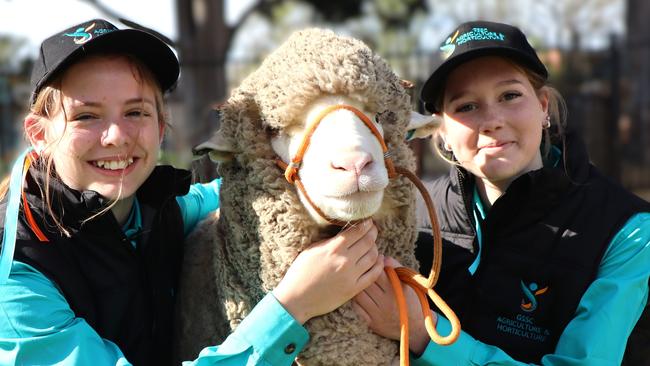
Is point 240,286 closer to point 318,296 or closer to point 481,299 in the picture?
point 318,296

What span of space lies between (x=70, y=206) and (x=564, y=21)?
27.4 m

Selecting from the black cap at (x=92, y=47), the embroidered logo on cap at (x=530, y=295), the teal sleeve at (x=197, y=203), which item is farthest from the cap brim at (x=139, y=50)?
the embroidered logo on cap at (x=530, y=295)

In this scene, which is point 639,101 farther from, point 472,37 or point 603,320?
point 603,320

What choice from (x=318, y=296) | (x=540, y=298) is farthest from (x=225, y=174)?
(x=540, y=298)

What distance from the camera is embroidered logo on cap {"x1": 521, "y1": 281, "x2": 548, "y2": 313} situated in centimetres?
231

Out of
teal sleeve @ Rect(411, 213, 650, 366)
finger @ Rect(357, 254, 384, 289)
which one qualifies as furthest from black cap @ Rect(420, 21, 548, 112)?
finger @ Rect(357, 254, 384, 289)

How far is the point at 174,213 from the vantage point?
248cm

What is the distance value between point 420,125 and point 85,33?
106 cm

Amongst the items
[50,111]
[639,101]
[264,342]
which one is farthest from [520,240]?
[639,101]

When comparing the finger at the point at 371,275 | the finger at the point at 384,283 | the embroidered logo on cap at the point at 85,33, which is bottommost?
the finger at the point at 384,283

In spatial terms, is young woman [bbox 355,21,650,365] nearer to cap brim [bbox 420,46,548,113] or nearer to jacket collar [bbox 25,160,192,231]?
cap brim [bbox 420,46,548,113]

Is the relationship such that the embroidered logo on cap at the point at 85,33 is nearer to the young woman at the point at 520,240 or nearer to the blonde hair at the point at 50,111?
the blonde hair at the point at 50,111

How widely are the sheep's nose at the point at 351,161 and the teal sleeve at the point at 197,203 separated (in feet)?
3.02

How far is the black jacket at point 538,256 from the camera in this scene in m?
2.26
